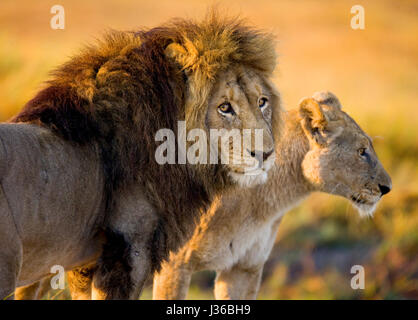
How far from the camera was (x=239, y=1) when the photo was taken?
1806cm

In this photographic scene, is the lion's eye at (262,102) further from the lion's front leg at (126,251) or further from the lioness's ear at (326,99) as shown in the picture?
the lioness's ear at (326,99)

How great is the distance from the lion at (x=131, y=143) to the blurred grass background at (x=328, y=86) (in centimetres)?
45

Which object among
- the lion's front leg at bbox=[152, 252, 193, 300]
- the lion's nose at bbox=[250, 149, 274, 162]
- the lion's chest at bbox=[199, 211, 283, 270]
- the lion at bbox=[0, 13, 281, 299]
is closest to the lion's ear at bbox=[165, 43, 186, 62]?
the lion at bbox=[0, 13, 281, 299]

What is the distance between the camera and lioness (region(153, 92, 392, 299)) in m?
5.94

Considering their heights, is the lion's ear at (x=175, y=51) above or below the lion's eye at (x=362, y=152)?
above

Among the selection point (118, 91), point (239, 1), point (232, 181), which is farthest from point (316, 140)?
point (239, 1)

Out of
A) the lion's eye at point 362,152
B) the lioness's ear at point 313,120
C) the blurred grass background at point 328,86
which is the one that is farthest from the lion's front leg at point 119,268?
the lion's eye at point 362,152

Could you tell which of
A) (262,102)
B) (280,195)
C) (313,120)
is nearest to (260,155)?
(262,102)

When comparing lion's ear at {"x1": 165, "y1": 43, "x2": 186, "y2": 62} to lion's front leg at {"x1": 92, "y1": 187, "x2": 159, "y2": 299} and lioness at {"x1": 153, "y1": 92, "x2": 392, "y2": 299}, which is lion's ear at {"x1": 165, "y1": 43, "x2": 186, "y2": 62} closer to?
lion's front leg at {"x1": 92, "y1": 187, "x2": 159, "y2": 299}

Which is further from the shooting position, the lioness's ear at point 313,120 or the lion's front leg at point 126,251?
the lioness's ear at point 313,120

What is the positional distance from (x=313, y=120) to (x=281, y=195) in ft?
2.42

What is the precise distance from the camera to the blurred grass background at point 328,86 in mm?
10031
